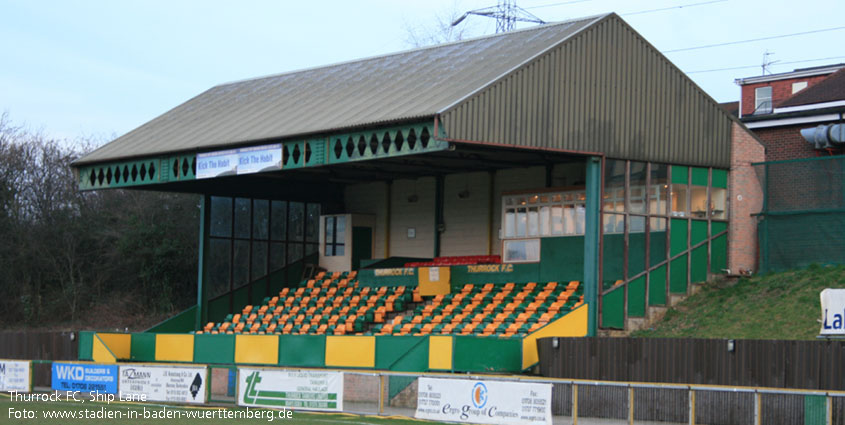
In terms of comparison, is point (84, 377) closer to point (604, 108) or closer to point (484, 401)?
point (484, 401)

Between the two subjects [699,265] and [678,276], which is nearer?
[678,276]

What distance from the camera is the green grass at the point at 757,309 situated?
1136 inches

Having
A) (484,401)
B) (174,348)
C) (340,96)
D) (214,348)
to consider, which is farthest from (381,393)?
(340,96)

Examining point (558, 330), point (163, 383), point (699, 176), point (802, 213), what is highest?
point (699, 176)

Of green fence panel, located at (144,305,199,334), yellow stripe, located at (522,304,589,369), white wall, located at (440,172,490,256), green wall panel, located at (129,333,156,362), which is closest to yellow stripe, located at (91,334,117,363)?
green wall panel, located at (129,333,156,362)

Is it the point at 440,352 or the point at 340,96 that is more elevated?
the point at 340,96

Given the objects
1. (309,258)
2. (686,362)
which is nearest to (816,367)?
(686,362)

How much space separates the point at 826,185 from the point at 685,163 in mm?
3962

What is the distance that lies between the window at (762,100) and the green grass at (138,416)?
4103 cm

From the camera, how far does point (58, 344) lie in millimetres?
37781

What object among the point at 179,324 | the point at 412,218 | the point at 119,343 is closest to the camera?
the point at 119,343

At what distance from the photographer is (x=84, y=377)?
29.2 meters

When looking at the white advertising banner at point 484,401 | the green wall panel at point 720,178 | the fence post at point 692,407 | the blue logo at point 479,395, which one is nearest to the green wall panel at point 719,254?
the green wall panel at point 720,178

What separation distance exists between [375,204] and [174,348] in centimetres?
1081
